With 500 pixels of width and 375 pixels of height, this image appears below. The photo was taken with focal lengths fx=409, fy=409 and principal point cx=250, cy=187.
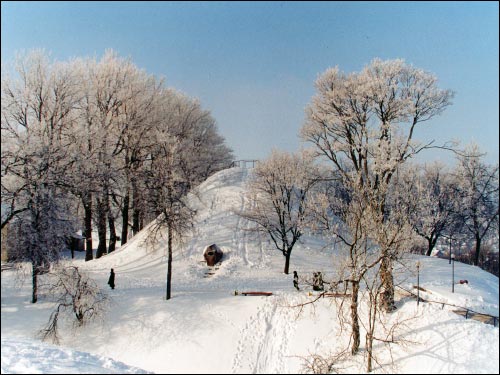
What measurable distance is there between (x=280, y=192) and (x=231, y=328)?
11.6 meters

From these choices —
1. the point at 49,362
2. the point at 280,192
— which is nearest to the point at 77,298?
the point at 49,362

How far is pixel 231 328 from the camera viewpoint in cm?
1778

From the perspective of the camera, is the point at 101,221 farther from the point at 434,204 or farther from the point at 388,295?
the point at 434,204

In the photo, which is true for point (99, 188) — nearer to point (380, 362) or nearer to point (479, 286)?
point (380, 362)

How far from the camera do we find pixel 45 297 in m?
19.5

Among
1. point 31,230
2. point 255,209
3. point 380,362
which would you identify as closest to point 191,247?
point 255,209

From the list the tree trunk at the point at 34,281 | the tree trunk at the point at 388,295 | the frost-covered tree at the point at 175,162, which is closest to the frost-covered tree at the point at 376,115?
the tree trunk at the point at 388,295

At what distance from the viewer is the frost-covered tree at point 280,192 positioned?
26.5 metres

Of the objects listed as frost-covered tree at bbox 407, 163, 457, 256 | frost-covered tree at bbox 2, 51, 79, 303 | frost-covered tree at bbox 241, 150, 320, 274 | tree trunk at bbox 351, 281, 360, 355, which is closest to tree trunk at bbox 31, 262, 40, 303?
frost-covered tree at bbox 2, 51, 79, 303

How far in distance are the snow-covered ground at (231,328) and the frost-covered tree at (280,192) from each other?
292 cm

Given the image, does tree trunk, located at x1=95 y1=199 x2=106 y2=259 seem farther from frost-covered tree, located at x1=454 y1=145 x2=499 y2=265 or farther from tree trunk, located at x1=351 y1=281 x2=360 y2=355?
frost-covered tree, located at x1=454 y1=145 x2=499 y2=265

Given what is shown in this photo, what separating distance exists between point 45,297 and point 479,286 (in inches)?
816

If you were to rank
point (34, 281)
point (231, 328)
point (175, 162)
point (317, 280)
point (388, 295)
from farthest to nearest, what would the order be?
point (175, 162), point (317, 280), point (34, 281), point (231, 328), point (388, 295)

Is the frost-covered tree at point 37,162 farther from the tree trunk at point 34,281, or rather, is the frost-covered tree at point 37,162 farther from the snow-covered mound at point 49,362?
the snow-covered mound at point 49,362
